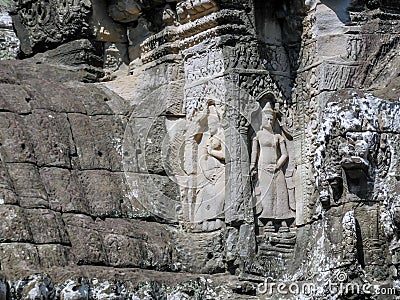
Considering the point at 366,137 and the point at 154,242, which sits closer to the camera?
the point at 366,137

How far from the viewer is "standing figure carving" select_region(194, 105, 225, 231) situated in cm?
2166

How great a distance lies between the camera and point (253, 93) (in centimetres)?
2166

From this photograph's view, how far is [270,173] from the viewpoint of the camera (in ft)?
70.7

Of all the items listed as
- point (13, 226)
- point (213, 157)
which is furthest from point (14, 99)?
point (213, 157)

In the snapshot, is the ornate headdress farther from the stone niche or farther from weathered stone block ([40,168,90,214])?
weathered stone block ([40,168,90,214])

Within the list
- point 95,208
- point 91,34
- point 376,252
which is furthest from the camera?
point 91,34

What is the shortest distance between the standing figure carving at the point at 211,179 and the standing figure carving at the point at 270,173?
1.24ft

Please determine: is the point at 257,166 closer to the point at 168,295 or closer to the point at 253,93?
the point at 253,93

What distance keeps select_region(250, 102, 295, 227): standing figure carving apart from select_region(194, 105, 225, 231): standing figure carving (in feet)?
1.24

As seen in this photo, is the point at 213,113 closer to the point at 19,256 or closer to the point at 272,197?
the point at 272,197

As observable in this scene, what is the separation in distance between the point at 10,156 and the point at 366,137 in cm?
367

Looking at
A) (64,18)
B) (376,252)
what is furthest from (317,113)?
(64,18)

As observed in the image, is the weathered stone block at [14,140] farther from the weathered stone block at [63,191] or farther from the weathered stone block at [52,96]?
the weathered stone block at [52,96]

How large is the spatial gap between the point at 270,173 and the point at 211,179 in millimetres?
673
